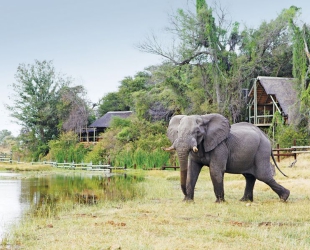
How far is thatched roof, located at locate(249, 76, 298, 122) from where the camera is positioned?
33.9 m

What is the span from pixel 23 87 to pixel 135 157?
2410 cm

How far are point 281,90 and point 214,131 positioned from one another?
2423 centimetres

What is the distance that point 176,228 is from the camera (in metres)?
7.92

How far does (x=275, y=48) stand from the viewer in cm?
3862

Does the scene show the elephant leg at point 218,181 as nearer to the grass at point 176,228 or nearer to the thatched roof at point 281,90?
the grass at point 176,228

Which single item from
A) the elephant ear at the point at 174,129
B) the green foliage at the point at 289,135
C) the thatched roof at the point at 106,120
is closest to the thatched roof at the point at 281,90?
the green foliage at the point at 289,135

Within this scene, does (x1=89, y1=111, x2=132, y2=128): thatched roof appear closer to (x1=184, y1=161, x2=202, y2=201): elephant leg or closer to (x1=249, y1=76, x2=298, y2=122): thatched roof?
(x1=249, y1=76, x2=298, y2=122): thatched roof

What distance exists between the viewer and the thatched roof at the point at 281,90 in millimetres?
33875

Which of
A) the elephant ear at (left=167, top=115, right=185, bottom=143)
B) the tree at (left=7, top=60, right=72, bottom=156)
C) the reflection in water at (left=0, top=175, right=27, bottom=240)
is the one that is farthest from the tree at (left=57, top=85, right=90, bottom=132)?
the elephant ear at (left=167, top=115, right=185, bottom=143)

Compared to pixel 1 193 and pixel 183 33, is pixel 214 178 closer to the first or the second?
pixel 1 193

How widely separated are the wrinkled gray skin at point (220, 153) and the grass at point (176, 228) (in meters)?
0.64

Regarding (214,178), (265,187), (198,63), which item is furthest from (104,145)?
(214,178)

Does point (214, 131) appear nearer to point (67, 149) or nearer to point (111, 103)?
point (67, 149)

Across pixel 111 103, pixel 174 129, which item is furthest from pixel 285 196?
pixel 111 103
